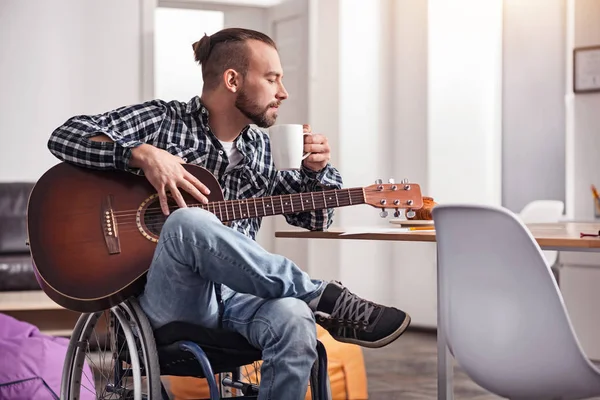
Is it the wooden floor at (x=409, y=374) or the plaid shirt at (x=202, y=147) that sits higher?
the plaid shirt at (x=202, y=147)

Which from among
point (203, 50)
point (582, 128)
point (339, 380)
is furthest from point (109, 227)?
point (582, 128)

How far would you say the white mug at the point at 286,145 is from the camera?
2113 millimetres

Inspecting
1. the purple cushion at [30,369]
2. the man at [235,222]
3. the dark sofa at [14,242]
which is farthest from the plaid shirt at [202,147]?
the dark sofa at [14,242]

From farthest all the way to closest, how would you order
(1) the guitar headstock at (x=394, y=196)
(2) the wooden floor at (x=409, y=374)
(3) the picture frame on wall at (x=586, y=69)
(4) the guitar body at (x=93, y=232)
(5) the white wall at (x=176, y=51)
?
(5) the white wall at (x=176, y=51), (3) the picture frame on wall at (x=586, y=69), (2) the wooden floor at (x=409, y=374), (1) the guitar headstock at (x=394, y=196), (4) the guitar body at (x=93, y=232)

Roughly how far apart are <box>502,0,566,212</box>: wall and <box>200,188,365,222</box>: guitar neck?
3.75 m

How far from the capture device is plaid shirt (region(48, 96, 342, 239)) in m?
2.29

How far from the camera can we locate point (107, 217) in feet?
6.90

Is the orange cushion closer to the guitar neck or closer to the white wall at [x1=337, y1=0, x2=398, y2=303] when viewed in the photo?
the guitar neck

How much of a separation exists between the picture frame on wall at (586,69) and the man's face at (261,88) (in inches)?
124

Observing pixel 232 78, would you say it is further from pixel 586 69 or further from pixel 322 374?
pixel 586 69

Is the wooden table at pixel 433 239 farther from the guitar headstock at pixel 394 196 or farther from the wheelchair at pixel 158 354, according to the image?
the wheelchair at pixel 158 354

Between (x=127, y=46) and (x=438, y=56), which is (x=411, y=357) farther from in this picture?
(x=127, y=46)

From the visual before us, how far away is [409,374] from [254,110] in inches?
84.6

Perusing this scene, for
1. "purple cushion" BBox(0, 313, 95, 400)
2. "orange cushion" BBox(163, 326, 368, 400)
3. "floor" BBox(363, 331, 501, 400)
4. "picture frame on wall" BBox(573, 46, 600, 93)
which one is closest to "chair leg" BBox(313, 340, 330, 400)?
"purple cushion" BBox(0, 313, 95, 400)
